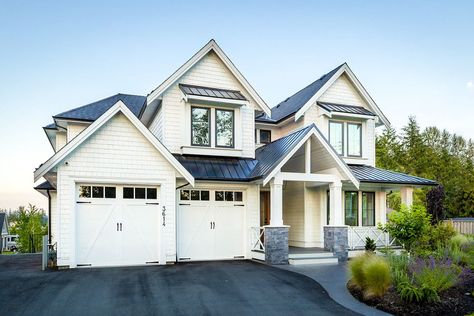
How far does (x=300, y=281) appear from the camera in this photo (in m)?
11.4

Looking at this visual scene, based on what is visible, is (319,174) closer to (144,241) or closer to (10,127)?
(144,241)

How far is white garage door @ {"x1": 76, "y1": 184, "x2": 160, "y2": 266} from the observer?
532 inches

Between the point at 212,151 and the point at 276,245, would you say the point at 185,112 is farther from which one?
the point at 276,245

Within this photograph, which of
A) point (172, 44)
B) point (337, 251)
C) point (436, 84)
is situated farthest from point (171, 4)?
point (436, 84)

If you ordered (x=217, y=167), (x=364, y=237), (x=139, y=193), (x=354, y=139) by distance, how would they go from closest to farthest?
(x=139, y=193)
(x=217, y=167)
(x=364, y=237)
(x=354, y=139)

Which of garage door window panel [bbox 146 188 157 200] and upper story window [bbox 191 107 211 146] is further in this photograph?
upper story window [bbox 191 107 211 146]

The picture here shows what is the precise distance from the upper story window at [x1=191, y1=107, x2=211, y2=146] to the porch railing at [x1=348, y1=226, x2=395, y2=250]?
7417 mm

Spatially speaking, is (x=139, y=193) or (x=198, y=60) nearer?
(x=139, y=193)

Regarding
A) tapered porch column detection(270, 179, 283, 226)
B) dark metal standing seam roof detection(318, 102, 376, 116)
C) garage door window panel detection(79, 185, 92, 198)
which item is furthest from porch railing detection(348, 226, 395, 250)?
garage door window panel detection(79, 185, 92, 198)

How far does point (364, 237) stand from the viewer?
18.3m

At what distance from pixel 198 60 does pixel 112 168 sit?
19.9ft

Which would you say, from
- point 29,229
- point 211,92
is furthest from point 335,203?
point 29,229

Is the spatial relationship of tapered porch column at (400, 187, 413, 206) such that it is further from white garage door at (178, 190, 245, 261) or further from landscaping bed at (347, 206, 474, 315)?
white garage door at (178, 190, 245, 261)

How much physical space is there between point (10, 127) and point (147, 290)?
520 inches
